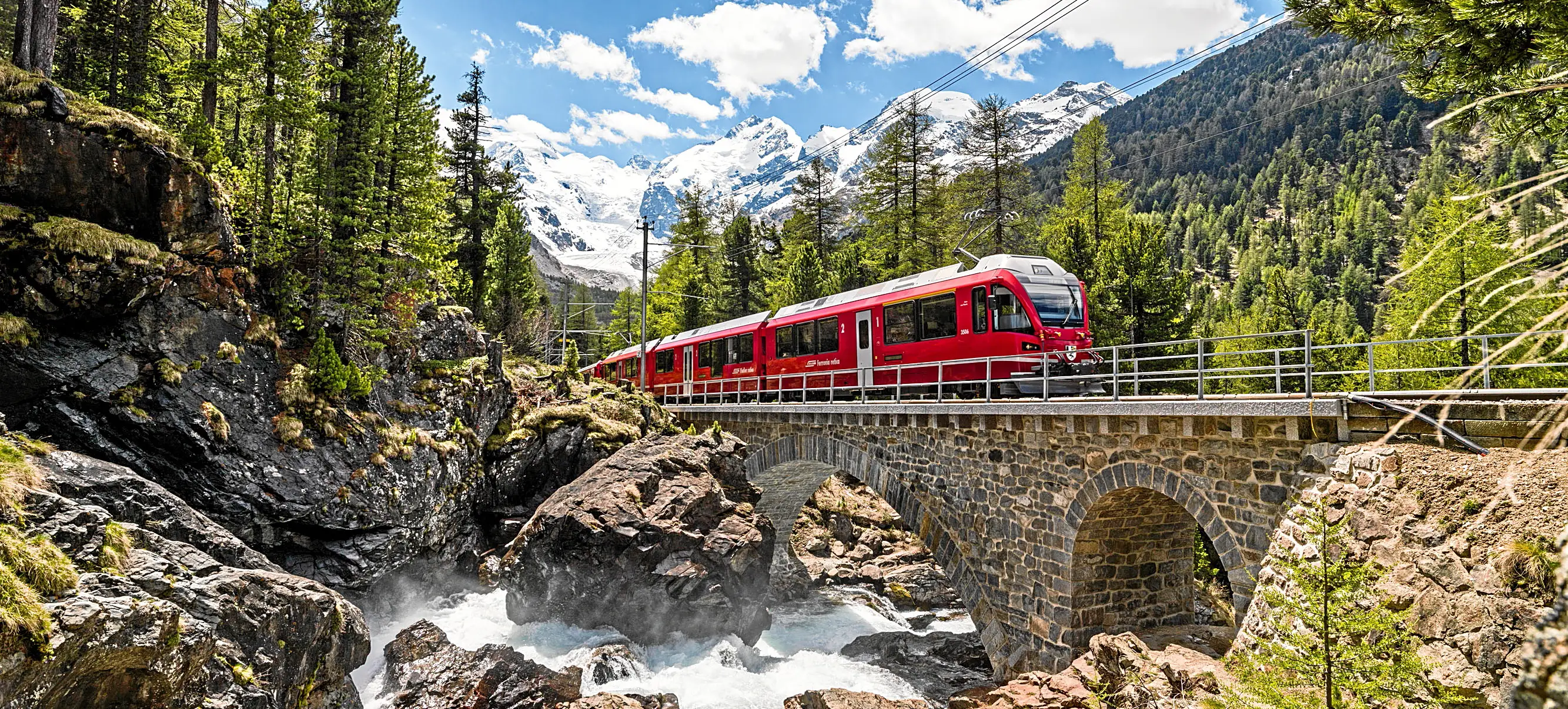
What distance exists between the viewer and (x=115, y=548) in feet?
27.5

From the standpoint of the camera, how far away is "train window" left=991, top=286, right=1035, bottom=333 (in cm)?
1608

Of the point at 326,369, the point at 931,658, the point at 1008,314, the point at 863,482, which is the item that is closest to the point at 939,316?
the point at 1008,314

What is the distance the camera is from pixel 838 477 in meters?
30.9

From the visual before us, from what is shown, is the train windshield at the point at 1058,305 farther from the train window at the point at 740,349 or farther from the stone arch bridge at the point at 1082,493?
the train window at the point at 740,349

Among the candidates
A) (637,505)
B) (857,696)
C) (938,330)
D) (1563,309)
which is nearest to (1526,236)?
(1563,309)

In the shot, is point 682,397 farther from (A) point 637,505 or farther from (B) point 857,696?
(B) point 857,696

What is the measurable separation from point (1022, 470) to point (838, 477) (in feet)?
57.4

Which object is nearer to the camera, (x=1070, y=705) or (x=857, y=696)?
(x=1070, y=705)

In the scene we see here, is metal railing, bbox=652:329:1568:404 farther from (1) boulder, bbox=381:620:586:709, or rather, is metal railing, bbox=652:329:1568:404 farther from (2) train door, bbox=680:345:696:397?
(1) boulder, bbox=381:620:586:709

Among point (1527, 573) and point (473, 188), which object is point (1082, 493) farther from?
point (473, 188)

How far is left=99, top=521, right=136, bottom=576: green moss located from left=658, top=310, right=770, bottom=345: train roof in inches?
662

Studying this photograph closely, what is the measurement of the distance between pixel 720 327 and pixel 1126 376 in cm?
1640

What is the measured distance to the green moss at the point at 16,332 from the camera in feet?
36.4

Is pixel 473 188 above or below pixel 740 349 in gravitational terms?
above
